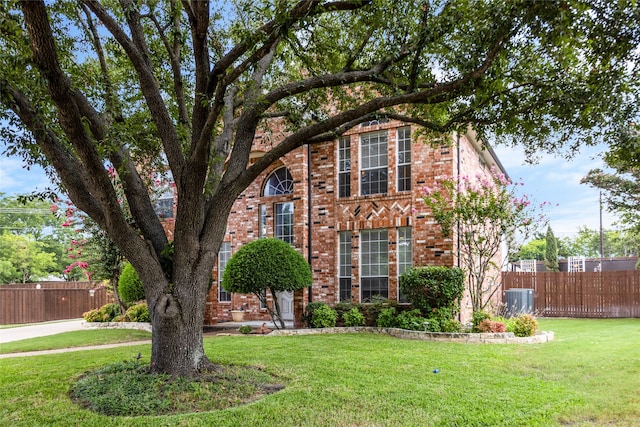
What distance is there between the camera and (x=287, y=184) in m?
14.7

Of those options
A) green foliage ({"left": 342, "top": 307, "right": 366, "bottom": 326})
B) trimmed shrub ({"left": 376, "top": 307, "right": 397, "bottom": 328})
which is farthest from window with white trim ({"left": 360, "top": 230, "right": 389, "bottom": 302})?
trimmed shrub ({"left": 376, "top": 307, "right": 397, "bottom": 328})

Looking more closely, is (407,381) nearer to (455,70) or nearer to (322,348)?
(322,348)

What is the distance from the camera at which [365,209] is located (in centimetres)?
1270

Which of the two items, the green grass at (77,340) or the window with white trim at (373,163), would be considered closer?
the green grass at (77,340)

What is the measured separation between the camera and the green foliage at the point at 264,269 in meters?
11.3

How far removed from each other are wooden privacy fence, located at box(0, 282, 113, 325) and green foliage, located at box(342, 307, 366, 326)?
12196 mm

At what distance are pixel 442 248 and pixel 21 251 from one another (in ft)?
95.0

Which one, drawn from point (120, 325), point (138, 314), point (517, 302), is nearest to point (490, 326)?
point (517, 302)

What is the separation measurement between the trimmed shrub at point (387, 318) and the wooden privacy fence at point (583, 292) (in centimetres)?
808

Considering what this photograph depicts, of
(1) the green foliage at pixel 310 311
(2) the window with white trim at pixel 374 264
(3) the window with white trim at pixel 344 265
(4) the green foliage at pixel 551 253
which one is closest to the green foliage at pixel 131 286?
(1) the green foliage at pixel 310 311

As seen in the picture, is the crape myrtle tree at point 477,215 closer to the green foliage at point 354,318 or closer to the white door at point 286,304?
the green foliage at point 354,318

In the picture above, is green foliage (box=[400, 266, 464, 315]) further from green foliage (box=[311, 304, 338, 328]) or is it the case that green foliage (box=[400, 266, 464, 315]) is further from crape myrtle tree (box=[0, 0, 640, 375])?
crape myrtle tree (box=[0, 0, 640, 375])

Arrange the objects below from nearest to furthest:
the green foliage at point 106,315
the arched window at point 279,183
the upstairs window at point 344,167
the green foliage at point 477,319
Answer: the green foliage at point 477,319, the upstairs window at point 344,167, the arched window at point 279,183, the green foliage at point 106,315

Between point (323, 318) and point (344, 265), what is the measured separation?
1798mm
